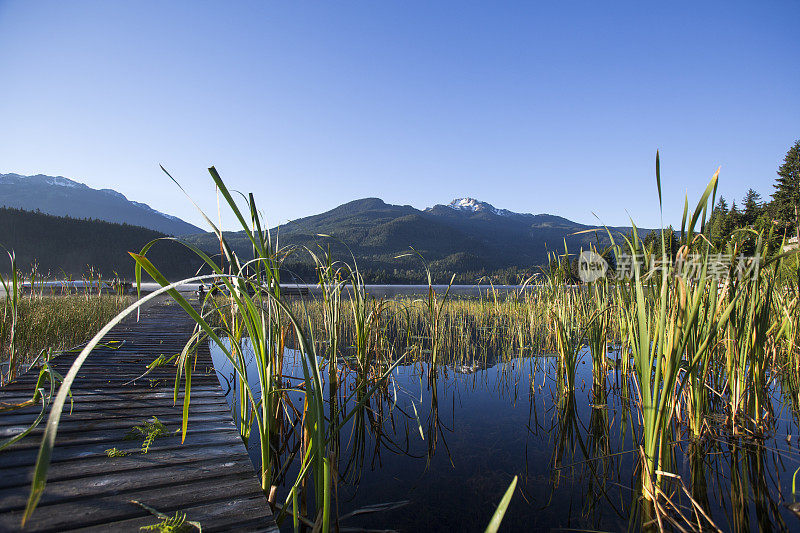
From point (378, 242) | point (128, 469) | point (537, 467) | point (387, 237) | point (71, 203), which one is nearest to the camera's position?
point (128, 469)

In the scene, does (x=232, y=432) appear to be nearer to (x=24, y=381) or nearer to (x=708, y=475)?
(x=24, y=381)

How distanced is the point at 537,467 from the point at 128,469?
2384 millimetres

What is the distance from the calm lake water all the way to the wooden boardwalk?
0.59 m

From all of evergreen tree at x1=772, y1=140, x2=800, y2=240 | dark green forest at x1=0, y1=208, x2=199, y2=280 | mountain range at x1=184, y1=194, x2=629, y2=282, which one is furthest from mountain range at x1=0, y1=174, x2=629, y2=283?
evergreen tree at x1=772, y1=140, x2=800, y2=240

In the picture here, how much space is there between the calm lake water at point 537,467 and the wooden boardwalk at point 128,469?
0.59 meters

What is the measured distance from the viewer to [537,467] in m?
2.50

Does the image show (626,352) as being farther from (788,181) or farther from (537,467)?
(788,181)

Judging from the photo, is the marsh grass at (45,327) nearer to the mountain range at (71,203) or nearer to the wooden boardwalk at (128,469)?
the wooden boardwalk at (128,469)

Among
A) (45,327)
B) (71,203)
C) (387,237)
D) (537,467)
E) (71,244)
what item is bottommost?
(537,467)

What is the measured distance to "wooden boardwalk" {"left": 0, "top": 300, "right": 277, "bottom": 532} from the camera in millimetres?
1292

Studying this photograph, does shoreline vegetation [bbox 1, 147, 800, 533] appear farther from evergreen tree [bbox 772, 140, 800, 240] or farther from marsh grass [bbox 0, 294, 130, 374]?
evergreen tree [bbox 772, 140, 800, 240]

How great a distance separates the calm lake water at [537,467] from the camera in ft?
6.48
